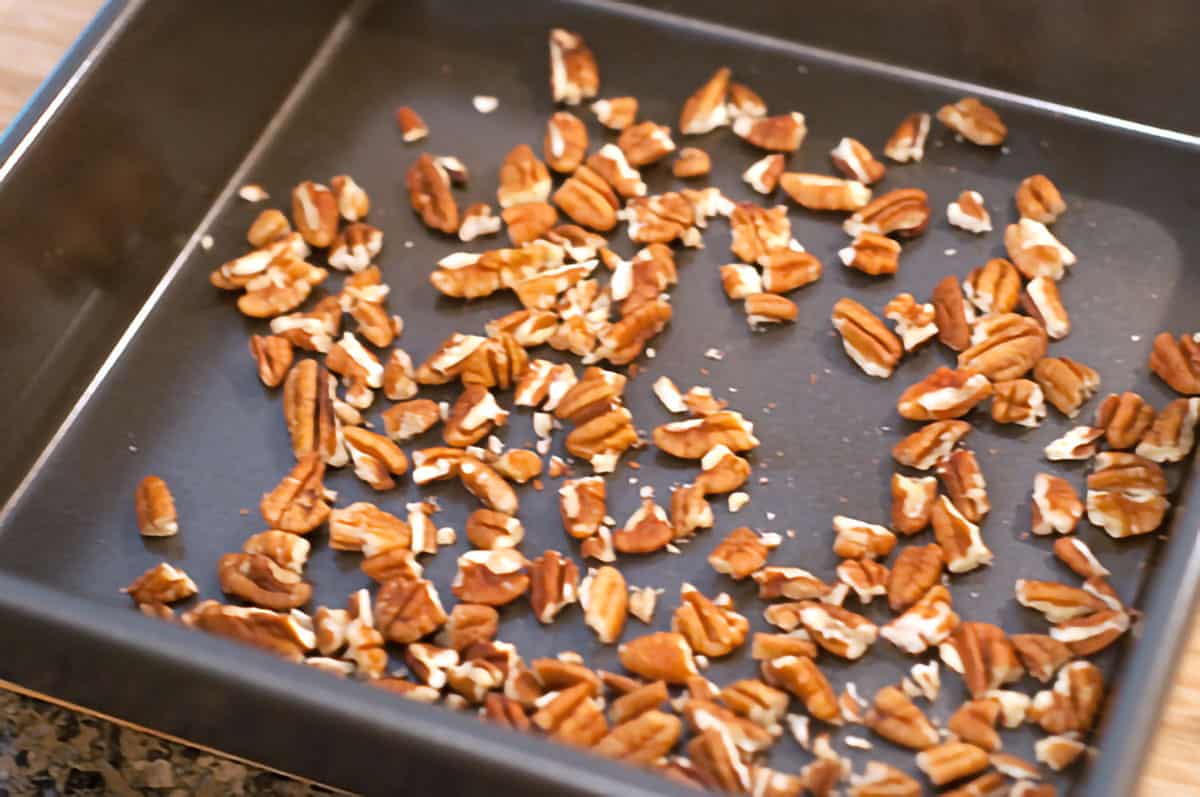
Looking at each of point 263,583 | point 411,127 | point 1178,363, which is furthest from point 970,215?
point 263,583

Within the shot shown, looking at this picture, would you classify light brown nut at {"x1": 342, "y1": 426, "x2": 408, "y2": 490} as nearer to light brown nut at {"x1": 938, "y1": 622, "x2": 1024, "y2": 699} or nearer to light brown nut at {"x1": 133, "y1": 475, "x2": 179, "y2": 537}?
light brown nut at {"x1": 133, "y1": 475, "x2": 179, "y2": 537}

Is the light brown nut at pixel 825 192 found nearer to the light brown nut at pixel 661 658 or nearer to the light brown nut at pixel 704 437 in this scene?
the light brown nut at pixel 704 437

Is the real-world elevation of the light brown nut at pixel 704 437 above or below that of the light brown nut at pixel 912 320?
below

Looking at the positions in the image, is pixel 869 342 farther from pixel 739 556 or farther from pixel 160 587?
pixel 160 587

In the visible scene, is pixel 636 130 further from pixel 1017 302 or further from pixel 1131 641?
pixel 1131 641

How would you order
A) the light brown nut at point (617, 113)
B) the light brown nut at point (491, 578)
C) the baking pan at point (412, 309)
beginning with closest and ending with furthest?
the baking pan at point (412, 309)
the light brown nut at point (491, 578)
the light brown nut at point (617, 113)

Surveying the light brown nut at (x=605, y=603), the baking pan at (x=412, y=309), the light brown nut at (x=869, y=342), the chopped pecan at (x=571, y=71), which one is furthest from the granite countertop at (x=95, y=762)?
the chopped pecan at (x=571, y=71)
